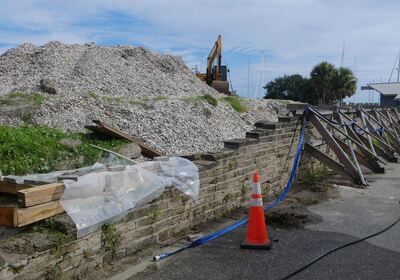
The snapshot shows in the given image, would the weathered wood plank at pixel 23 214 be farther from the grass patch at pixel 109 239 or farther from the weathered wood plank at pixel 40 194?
the grass patch at pixel 109 239

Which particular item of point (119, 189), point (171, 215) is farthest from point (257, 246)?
point (119, 189)

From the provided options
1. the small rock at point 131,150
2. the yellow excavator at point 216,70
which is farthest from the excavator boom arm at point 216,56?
the small rock at point 131,150

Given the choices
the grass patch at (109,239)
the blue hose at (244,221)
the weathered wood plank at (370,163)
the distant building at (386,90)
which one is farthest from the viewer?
the distant building at (386,90)

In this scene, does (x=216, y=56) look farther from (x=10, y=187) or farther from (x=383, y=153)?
(x=10, y=187)

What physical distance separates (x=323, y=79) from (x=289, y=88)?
18.4 m

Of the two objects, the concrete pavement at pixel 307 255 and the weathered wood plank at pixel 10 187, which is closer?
the weathered wood plank at pixel 10 187

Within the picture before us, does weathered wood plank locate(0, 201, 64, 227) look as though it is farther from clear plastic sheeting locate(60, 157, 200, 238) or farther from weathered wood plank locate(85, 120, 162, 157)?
weathered wood plank locate(85, 120, 162, 157)

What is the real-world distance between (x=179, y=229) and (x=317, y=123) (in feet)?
17.6

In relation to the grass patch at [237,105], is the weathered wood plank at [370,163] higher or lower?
lower

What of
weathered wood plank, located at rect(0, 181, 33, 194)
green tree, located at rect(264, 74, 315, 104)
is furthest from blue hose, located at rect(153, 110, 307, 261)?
green tree, located at rect(264, 74, 315, 104)

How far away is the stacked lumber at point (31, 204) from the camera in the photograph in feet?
12.3

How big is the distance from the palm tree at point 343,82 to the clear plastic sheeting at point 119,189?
56.7m

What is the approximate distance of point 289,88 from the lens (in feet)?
259

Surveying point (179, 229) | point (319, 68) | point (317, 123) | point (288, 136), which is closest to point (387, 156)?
point (317, 123)
